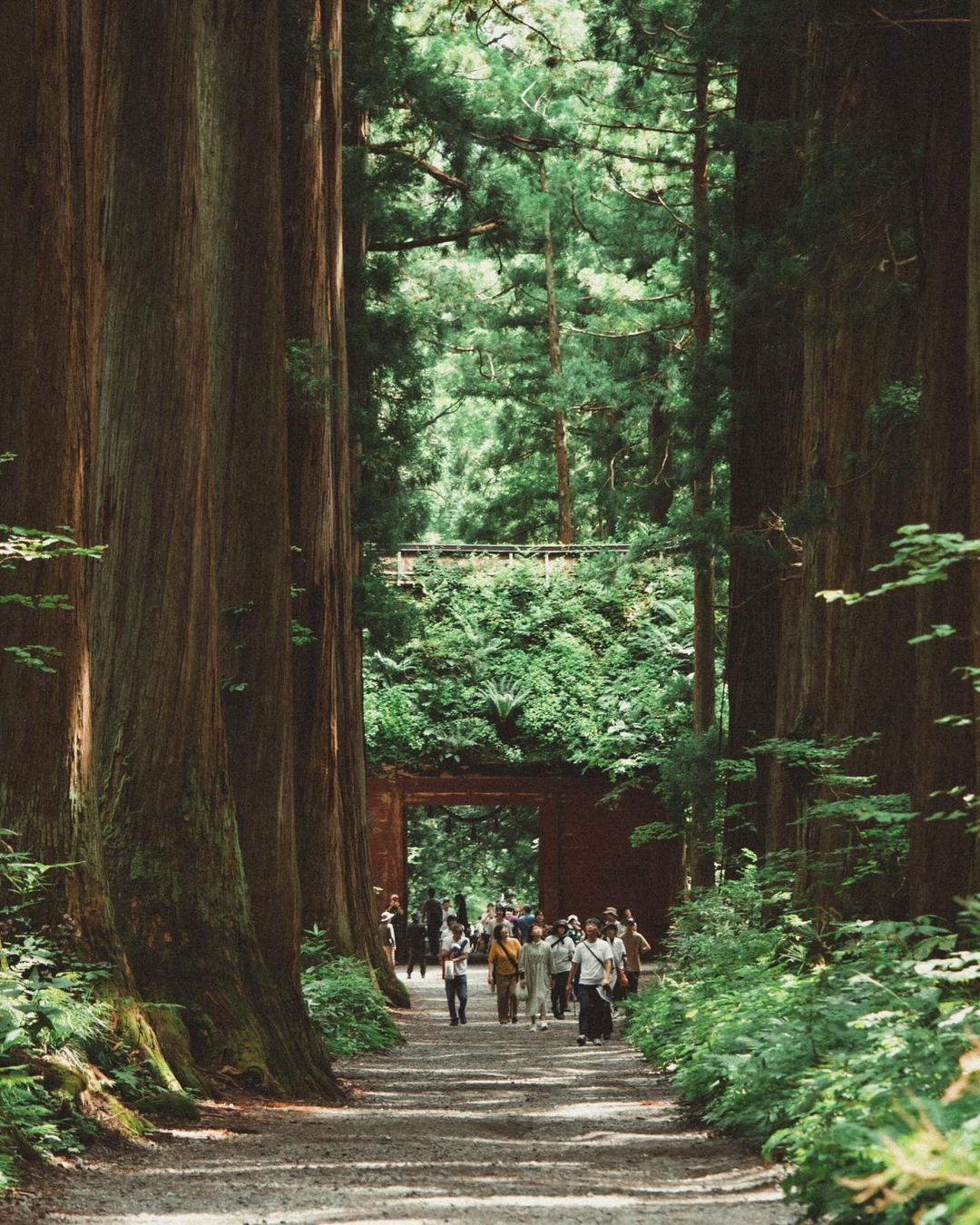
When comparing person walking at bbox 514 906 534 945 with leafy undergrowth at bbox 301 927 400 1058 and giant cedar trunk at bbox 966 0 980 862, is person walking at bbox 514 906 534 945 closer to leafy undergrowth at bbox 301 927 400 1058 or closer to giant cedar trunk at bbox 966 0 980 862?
leafy undergrowth at bbox 301 927 400 1058

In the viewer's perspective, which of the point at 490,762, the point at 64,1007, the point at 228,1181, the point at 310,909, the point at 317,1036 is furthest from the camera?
the point at 490,762

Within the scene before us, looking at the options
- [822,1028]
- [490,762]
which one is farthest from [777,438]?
[490,762]

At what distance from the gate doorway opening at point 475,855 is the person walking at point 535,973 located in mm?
21979

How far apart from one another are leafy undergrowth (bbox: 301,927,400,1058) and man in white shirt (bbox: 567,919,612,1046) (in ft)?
7.17

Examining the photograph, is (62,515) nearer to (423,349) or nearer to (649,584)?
(649,584)

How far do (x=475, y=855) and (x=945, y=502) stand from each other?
43.8 m

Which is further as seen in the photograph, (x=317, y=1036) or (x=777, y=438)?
(x=777, y=438)

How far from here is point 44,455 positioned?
7918 mm

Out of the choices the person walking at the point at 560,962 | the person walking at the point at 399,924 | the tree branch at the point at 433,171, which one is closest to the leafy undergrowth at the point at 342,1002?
the person walking at the point at 560,962

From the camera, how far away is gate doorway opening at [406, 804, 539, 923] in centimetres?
4697

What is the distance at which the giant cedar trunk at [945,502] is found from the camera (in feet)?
27.9

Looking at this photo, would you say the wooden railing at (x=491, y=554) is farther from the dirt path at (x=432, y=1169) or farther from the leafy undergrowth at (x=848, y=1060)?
the dirt path at (x=432, y=1169)

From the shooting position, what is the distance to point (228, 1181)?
22.4 feet

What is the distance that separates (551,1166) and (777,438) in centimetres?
1158
